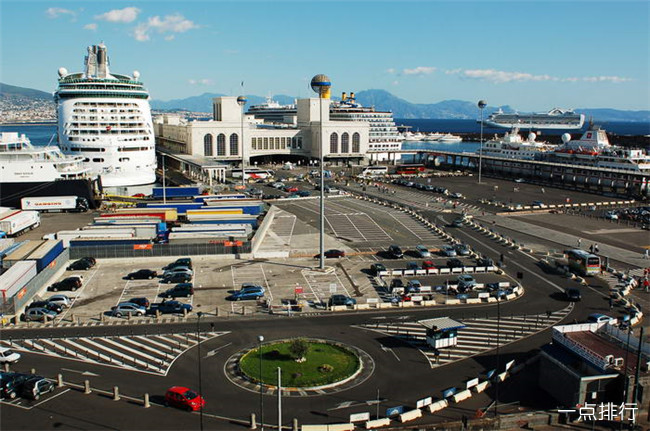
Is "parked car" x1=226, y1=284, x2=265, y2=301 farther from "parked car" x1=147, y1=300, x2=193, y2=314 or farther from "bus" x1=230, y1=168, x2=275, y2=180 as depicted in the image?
"bus" x1=230, y1=168, x2=275, y2=180

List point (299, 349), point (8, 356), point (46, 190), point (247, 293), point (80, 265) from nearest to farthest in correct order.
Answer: point (8, 356), point (299, 349), point (247, 293), point (80, 265), point (46, 190)

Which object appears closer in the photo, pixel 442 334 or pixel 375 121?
pixel 442 334

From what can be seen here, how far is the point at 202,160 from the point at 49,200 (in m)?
32.8

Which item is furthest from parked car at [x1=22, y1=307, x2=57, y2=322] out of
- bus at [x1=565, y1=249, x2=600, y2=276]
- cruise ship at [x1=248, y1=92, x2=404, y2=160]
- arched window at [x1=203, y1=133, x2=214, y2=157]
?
cruise ship at [x1=248, y1=92, x2=404, y2=160]

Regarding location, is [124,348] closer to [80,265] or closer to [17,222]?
[80,265]

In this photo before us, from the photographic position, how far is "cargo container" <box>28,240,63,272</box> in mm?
31058

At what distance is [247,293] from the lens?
29281 mm

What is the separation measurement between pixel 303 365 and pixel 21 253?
2106 centimetres

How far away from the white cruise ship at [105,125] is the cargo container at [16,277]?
34981mm

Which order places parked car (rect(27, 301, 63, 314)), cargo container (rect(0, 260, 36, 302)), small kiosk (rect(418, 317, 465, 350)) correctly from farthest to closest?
parked car (rect(27, 301, 63, 314))
cargo container (rect(0, 260, 36, 302))
small kiosk (rect(418, 317, 465, 350))

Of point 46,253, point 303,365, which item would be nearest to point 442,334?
point 303,365

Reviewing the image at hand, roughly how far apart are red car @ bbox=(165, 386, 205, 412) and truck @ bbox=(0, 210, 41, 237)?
2796 centimetres

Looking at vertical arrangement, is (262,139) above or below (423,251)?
above

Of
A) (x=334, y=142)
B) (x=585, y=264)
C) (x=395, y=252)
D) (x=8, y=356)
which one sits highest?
(x=334, y=142)
